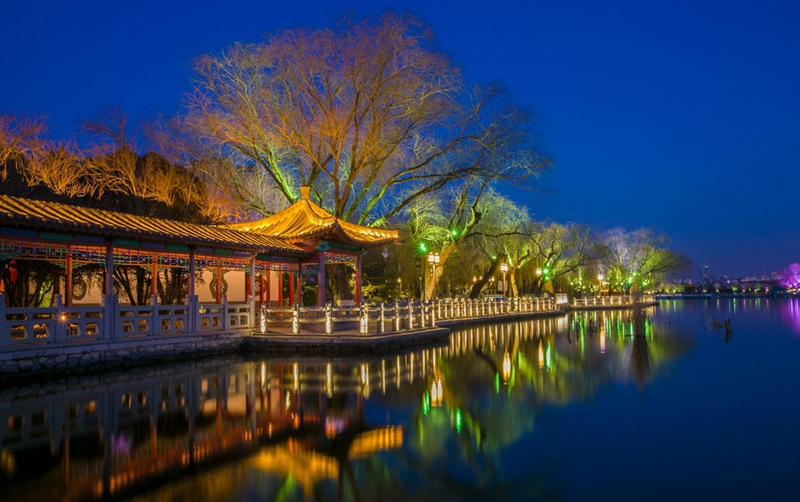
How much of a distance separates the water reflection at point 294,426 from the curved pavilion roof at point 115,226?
2921 millimetres

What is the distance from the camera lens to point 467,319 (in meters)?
28.5

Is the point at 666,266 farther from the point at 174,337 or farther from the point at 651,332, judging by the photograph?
the point at 174,337

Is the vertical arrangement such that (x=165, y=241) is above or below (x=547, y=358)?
above

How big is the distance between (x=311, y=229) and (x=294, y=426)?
11560mm

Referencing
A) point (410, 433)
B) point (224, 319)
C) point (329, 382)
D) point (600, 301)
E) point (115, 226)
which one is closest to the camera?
point (410, 433)

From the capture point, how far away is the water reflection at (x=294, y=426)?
5.57 metres

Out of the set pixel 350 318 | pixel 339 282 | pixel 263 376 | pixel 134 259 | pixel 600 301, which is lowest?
pixel 600 301

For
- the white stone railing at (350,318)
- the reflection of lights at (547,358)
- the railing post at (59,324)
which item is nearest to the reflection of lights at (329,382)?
the white stone railing at (350,318)

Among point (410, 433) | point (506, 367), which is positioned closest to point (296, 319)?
point (506, 367)

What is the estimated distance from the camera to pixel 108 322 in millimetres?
13438

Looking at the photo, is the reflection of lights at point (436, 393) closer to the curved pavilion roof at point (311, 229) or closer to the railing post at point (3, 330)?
the railing post at point (3, 330)

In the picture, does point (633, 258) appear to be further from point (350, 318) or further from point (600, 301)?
point (350, 318)

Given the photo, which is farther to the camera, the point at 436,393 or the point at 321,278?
the point at 321,278

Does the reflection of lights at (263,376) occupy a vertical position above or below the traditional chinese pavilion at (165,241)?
below
